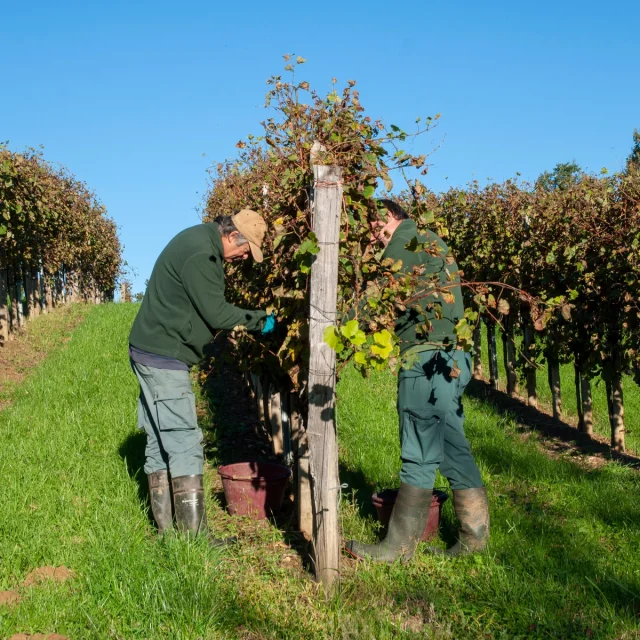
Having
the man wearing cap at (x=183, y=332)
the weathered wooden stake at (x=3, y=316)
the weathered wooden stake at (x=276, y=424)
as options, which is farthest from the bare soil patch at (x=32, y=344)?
the man wearing cap at (x=183, y=332)

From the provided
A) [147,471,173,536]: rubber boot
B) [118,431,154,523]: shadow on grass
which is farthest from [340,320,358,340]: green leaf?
[118,431,154,523]: shadow on grass

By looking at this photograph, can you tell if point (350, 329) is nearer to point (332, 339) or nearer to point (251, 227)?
point (332, 339)

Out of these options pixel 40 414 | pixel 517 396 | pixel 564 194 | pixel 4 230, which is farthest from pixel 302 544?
pixel 4 230

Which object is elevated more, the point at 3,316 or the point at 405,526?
the point at 3,316

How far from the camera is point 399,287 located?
3.57 m

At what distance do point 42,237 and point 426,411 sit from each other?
47.3ft

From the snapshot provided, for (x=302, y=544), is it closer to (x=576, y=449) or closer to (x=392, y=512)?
(x=392, y=512)

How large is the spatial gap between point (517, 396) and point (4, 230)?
9226 mm

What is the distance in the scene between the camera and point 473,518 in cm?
406

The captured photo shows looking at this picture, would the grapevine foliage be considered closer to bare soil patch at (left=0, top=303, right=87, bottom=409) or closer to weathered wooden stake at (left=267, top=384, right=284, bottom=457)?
bare soil patch at (left=0, top=303, right=87, bottom=409)

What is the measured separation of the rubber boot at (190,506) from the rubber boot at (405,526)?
91cm

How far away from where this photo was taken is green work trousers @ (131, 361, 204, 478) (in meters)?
4.12

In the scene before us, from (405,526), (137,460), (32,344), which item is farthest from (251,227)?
(32,344)

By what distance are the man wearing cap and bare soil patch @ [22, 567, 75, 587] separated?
643mm
